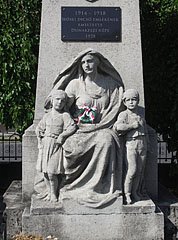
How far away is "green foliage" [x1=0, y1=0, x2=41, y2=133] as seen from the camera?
6035 mm

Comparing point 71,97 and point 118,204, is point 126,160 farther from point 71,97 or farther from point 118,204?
point 71,97

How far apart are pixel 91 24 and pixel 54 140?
66.8 inches

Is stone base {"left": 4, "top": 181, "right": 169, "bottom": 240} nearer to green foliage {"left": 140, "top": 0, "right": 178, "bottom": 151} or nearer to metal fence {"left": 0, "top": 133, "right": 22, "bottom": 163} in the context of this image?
green foliage {"left": 140, "top": 0, "right": 178, "bottom": 151}

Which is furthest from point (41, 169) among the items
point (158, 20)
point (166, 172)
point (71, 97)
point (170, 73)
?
point (166, 172)

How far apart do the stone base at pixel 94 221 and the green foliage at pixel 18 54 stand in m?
2.28

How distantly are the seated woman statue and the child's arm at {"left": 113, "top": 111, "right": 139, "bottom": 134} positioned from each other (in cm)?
9

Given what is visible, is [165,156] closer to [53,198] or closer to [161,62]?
[161,62]

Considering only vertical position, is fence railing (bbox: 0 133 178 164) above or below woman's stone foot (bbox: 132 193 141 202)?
above

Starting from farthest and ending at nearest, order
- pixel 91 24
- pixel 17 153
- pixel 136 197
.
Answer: pixel 17 153 → pixel 91 24 → pixel 136 197

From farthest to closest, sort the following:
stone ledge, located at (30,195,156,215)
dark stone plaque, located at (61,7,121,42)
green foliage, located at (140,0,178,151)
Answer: green foliage, located at (140,0,178,151)
dark stone plaque, located at (61,7,121,42)
stone ledge, located at (30,195,156,215)

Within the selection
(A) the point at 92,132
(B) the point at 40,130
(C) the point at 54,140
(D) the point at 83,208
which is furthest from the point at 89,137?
(D) the point at 83,208

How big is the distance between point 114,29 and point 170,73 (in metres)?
1.66

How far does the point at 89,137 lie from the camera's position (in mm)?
4355

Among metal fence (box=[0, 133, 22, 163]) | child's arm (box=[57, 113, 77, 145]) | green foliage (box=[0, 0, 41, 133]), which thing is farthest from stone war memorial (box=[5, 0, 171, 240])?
metal fence (box=[0, 133, 22, 163])
